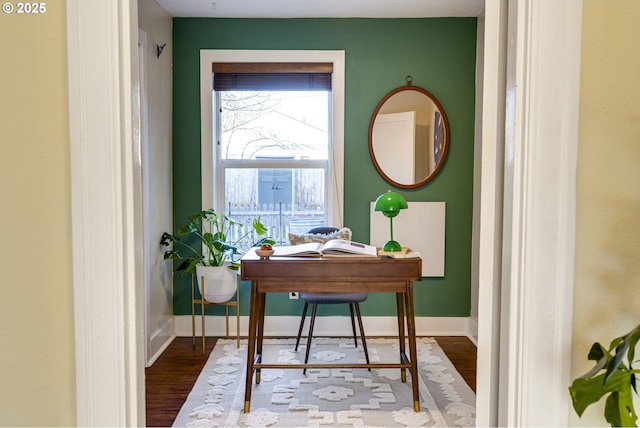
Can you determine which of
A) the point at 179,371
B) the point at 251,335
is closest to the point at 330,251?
the point at 251,335

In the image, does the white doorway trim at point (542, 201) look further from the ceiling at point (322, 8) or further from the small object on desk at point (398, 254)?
the ceiling at point (322, 8)

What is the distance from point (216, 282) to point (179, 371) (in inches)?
25.3

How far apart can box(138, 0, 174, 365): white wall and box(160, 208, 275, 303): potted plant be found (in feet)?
0.48

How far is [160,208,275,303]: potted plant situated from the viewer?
3371 mm

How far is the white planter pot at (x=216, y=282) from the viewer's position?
3.37 m

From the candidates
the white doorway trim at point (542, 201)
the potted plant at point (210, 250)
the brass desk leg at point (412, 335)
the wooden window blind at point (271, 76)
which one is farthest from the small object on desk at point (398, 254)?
the wooden window blind at point (271, 76)

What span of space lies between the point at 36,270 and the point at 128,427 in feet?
1.13

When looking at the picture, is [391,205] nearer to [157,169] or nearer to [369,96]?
[369,96]

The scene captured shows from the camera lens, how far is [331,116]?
3732mm

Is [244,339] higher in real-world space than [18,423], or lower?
lower

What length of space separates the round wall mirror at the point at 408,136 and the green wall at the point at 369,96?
0.06m

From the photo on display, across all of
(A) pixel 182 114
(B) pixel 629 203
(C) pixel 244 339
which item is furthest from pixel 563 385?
(A) pixel 182 114

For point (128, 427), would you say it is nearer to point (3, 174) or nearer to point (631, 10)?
point (3, 174)

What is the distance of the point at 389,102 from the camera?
3.68 m
